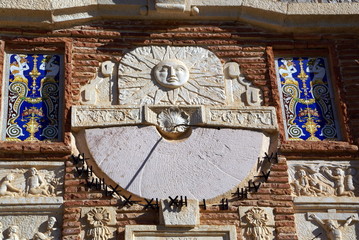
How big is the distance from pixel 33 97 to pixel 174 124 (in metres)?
1.40

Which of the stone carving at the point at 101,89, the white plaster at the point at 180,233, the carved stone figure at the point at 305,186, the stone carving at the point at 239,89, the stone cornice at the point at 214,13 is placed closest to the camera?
the white plaster at the point at 180,233

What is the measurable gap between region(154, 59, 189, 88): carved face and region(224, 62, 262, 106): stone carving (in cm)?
43

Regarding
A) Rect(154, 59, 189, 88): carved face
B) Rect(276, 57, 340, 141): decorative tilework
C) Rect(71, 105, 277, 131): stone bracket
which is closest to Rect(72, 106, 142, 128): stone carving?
Rect(71, 105, 277, 131): stone bracket

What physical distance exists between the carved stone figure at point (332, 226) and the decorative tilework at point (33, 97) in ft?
8.37

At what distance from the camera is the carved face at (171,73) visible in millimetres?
9922

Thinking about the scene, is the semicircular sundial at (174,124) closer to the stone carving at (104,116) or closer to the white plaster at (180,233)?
the stone carving at (104,116)

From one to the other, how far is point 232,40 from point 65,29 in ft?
5.50

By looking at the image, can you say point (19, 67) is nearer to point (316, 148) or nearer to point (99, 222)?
point (99, 222)

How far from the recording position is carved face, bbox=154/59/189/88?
32.6ft

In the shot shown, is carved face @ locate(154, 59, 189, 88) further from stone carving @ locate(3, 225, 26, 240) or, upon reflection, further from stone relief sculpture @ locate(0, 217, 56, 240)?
stone carving @ locate(3, 225, 26, 240)

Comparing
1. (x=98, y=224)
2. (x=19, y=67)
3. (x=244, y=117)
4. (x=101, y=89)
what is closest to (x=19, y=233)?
(x=98, y=224)

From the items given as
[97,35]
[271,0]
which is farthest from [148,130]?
[271,0]

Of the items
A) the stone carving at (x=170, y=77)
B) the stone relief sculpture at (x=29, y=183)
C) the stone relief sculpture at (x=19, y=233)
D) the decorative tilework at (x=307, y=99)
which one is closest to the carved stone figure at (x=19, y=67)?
the stone carving at (x=170, y=77)

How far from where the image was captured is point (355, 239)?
923 centimetres
